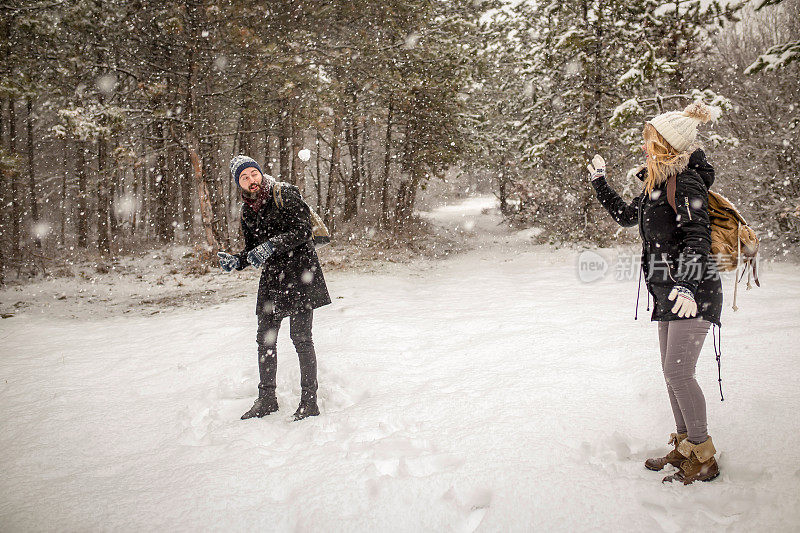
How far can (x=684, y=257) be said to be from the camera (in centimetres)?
247

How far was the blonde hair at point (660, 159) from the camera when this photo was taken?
8.53ft

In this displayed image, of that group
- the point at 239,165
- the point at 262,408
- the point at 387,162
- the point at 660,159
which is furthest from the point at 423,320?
the point at 387,162

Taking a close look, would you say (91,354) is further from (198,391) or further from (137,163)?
(137,163)

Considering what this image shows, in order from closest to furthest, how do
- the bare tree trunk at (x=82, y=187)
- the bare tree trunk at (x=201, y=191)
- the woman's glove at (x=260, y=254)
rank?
the woman's glove at (x=260, y=254) → the bare tree trunk at (x=201, y=191) → the bare tree trunk at (x=82, y=187)

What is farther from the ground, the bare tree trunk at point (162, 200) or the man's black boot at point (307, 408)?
the bare tree trunk at point (162, 200)

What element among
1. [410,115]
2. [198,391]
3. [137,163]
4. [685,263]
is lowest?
[198,391]

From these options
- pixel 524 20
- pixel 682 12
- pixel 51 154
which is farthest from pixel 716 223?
pixel 51 154

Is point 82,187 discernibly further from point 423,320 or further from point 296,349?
point 296,349

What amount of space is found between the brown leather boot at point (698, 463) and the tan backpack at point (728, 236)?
1.07 meters

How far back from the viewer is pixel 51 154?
23.9 meters

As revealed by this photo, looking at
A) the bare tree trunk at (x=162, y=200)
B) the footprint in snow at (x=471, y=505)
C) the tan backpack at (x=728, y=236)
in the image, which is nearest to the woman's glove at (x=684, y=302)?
the tan backpack at (x=728, y=236)

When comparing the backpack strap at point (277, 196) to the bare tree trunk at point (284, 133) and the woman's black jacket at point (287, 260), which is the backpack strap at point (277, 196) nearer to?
the woman's black jacket at point (287, 260)

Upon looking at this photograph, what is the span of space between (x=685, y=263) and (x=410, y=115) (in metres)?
14.3

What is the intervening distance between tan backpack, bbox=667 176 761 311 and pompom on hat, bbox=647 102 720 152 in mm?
223
